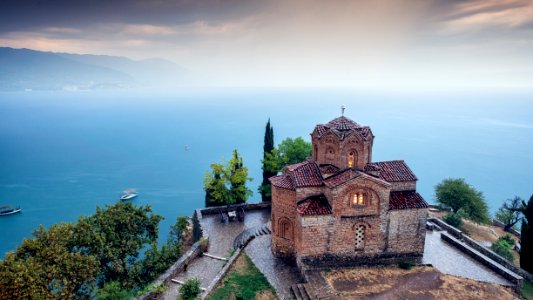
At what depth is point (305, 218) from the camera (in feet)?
70.3

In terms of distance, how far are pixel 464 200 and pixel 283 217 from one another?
24531mm

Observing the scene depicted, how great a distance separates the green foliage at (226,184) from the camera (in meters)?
34.4

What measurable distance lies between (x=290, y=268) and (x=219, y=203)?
563 inches

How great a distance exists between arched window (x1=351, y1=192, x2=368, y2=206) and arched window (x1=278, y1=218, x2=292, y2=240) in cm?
457

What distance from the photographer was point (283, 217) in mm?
23812

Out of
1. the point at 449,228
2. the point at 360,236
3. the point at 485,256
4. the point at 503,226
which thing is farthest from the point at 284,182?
the point at 503,226

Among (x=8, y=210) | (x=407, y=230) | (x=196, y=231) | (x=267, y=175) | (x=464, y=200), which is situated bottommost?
(x=8, y=210)

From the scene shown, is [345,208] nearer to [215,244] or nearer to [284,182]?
[284,182]

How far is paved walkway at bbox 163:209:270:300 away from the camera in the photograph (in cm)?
2353

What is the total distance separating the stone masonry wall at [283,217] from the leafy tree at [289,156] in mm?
13243

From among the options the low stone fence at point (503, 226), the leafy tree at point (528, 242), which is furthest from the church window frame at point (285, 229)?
the low stone fence at point (503, 226)

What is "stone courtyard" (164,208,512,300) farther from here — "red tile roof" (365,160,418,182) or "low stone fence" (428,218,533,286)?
"red tile roof" (365,160,418,182)

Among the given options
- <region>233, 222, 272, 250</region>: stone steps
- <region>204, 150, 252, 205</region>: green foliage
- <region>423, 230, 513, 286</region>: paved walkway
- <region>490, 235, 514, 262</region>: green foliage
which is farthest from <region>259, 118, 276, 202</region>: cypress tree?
<region>490, 235, 514, 262</region>: green foliage

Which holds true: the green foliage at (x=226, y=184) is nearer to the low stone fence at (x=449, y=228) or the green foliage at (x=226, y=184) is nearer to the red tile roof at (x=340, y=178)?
the red tile roof at (x=340, y=178)
